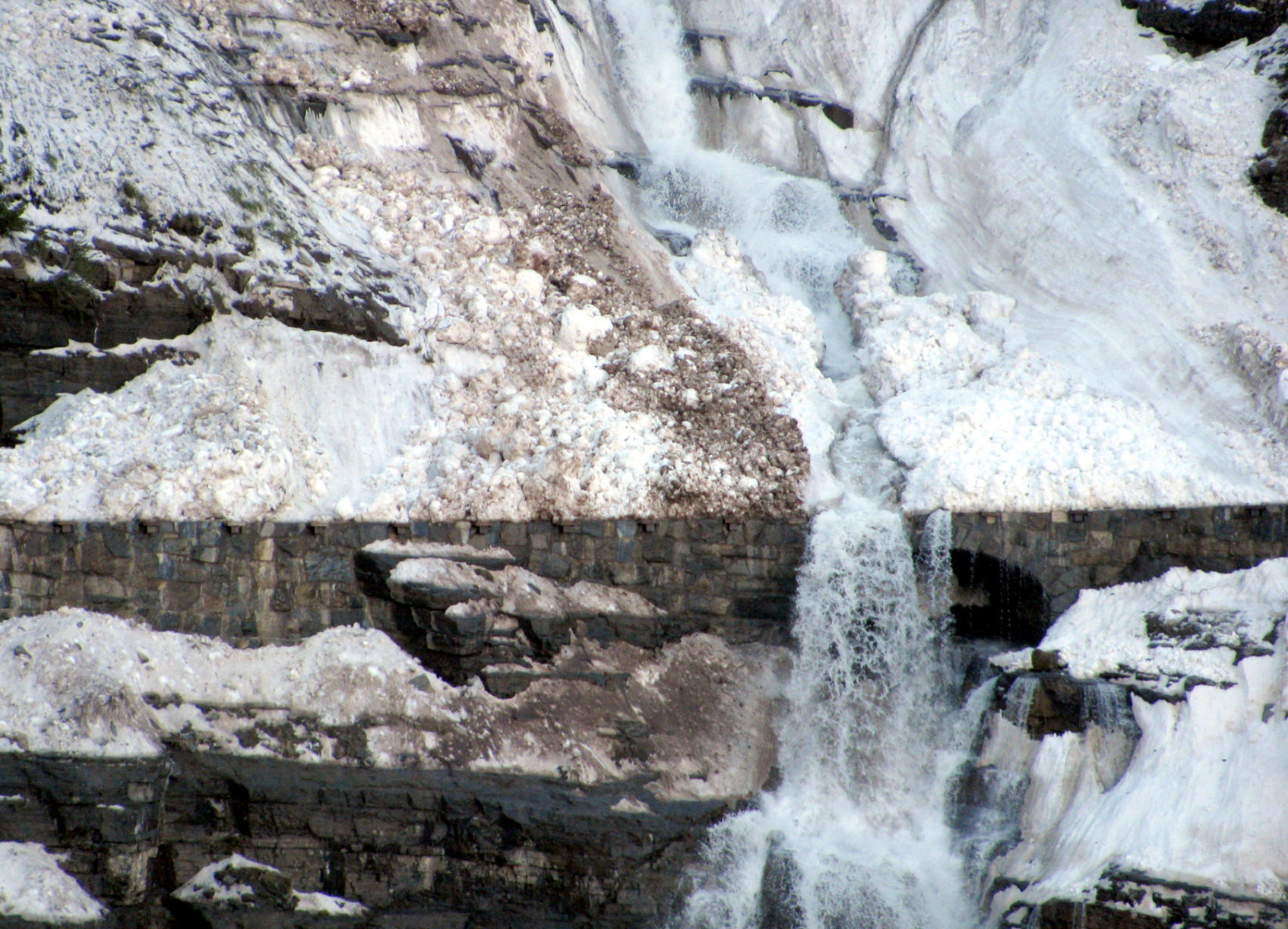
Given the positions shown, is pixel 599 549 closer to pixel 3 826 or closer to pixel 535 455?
pixel 535 455

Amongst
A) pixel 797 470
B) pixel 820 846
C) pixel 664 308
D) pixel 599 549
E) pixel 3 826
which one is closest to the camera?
pixel 3 826

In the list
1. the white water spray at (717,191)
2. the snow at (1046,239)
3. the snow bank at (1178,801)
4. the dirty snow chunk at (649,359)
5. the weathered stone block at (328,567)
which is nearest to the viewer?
the snow bank at (1178,801)

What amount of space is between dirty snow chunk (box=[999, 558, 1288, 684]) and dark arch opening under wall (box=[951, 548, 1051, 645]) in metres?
0.31

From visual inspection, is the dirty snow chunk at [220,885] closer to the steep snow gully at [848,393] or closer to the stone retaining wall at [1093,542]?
the steep snow gully at [848,393]

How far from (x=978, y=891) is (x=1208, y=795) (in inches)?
66.0

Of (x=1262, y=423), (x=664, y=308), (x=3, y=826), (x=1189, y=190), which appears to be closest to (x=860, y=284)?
(x=664, y=308)

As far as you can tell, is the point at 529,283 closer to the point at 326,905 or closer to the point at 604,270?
the point at 604,270

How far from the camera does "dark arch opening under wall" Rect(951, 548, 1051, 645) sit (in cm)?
848

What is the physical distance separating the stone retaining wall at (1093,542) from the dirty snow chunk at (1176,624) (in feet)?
0.48

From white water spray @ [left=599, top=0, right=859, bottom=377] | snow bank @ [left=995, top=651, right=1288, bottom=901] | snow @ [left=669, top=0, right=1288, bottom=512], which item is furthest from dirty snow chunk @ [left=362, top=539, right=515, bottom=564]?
white water spray @ [left=599, top=0, right=859, bottom=377]

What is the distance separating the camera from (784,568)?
866 cm

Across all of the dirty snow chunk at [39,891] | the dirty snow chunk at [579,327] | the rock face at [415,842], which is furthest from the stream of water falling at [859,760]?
the dirty snow chunk at [39,891]

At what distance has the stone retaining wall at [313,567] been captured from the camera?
24.8ft

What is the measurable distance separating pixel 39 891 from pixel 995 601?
751cm
